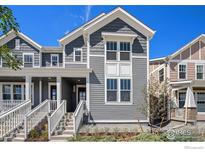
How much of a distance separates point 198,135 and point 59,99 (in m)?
4.78

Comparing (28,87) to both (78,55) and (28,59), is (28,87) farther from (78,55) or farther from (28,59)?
(78,55)

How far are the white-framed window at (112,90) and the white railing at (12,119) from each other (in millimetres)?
A: 2942

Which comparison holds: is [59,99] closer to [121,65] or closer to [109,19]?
[121,65]

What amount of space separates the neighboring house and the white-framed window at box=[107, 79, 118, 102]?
1446 millimetres

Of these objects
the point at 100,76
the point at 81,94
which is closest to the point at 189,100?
the point at 100,76

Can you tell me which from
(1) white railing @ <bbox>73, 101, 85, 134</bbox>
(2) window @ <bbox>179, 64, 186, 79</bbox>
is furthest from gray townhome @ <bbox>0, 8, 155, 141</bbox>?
(2) window @ <bbox>179, 64, 186, 79</bbox>

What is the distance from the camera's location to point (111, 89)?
8086 mm

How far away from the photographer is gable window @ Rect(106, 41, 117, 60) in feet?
26.7

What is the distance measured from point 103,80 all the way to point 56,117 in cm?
219

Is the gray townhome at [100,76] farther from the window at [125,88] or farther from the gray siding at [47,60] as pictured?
the gray siding at [47,60]

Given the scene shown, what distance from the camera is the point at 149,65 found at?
26.9 feet
